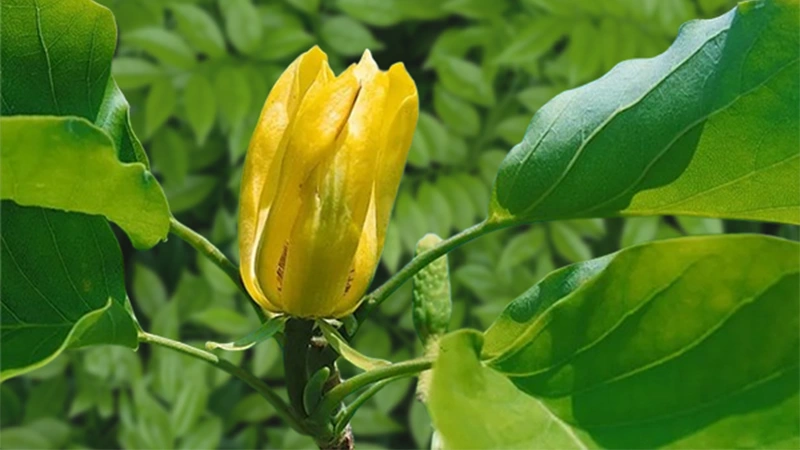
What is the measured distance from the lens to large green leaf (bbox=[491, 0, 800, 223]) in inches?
17.3

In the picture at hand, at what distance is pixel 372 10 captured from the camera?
4.62 feet

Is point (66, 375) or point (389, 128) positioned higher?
point (389, 128)

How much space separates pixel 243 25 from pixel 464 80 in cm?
28

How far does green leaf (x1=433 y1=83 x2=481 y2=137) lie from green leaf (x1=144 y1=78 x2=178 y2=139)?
0.33m

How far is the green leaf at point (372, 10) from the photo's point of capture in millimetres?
1392

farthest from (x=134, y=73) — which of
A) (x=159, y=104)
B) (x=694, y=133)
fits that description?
(x=694, y=133)

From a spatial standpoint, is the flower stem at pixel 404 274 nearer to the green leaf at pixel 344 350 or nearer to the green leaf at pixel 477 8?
the green leaf at pixel 344 350

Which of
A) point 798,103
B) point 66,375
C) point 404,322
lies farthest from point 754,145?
point 66,375

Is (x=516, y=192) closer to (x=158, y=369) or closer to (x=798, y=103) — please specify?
(x=798, y=103)

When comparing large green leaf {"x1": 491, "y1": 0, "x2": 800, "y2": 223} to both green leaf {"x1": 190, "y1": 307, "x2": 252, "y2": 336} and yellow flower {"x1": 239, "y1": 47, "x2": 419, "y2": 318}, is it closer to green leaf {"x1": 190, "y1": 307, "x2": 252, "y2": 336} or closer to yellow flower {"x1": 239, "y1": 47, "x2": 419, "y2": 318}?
yellow flower {"x1": 239, "y1": 47, "x2": 419, "y2": 318}

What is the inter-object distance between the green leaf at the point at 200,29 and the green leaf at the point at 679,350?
1.01 m

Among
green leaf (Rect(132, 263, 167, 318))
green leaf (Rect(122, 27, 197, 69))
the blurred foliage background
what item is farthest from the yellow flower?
green leaf (Rect(132, 263, 167, 318))

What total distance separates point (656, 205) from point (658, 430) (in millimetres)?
119

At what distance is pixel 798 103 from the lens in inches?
17.2
